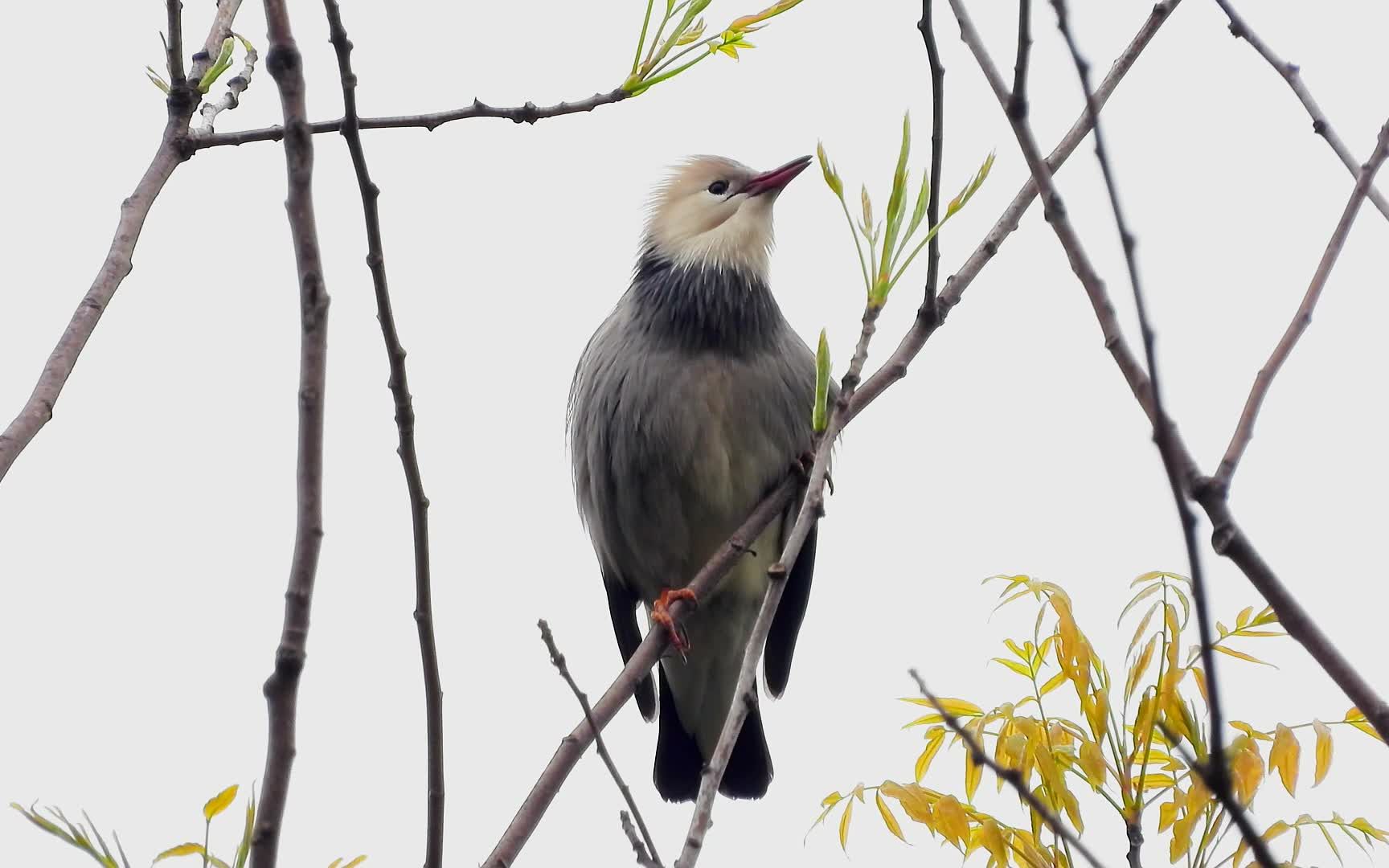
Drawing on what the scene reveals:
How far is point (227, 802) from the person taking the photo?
221 cm

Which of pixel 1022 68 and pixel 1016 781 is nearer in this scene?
pixel 1016 781

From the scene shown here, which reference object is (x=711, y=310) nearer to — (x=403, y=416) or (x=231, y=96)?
(x=231, y=96)

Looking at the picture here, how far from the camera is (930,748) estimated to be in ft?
11.3

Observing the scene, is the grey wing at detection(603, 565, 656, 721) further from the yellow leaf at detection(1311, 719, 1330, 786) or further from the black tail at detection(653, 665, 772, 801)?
the yellow leaf at detection(1311, 719, 1330, 786)

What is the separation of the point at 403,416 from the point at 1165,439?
104cm

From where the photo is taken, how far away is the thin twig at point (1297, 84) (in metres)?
2.26

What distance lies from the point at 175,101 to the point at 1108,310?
1.99 m

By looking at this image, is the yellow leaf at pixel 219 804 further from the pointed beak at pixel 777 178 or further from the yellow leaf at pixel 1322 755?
the pointed beak at pixel 777 178

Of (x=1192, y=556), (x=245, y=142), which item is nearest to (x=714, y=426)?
(x=245, y=142)

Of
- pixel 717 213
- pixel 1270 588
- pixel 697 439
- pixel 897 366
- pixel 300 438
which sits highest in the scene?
pixel 717 213

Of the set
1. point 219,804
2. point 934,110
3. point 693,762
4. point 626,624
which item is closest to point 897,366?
point 934,110

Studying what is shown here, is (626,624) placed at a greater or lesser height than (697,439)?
lesser

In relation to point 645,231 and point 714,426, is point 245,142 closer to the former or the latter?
point 714,426

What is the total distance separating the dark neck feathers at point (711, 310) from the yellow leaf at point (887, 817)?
2.17m
